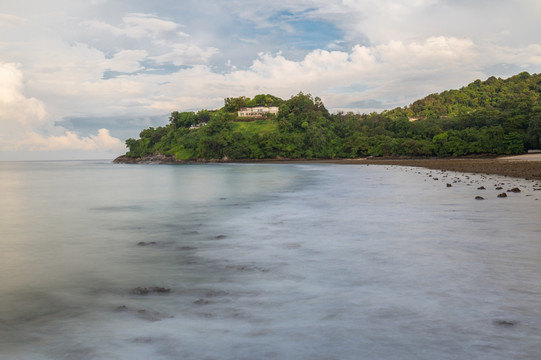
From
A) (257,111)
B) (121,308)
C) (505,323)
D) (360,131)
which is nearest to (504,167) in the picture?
(505,323)

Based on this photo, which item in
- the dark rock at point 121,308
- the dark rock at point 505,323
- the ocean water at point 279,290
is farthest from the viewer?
the dark rock at point 121,308

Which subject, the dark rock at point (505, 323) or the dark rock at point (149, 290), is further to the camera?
the dark rock at point (149, 290)

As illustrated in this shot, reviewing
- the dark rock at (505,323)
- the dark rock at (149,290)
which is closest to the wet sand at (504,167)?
the dark rock at (505,323)

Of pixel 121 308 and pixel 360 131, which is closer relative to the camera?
pixel 121 308

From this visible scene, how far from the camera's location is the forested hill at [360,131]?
98.1 meters


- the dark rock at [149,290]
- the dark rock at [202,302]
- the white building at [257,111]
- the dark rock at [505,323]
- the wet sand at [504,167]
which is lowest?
the dark rock at [149,290]

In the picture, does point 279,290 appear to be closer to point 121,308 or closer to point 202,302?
point 202,302

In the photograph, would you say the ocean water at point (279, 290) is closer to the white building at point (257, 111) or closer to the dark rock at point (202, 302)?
the dark rock at point (202, 302)

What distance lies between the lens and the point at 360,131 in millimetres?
137000

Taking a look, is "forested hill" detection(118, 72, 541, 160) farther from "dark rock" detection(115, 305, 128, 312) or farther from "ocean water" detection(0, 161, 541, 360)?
"dark rock" detection(115, 305, 128, 312)

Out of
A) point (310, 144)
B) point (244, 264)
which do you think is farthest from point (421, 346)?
point (310, 144)

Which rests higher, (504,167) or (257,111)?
(257,111)

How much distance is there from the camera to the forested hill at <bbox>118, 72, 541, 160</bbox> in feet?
322

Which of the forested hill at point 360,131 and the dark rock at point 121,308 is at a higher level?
the forested hill at point 360,131
